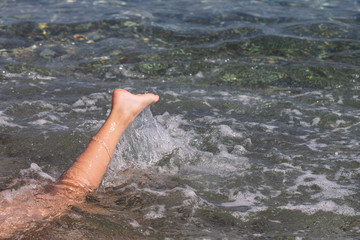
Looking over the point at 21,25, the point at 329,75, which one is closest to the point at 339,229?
the point at 329,75

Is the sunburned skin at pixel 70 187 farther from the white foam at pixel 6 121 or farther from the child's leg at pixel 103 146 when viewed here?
the white foam at pixel 6 121

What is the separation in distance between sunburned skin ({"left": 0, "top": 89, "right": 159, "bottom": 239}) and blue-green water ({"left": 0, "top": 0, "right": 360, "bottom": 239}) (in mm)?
115

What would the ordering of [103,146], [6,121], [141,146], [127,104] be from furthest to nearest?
[6,121]
[141,146]
[127,104]
[103,146]

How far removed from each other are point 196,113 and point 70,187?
7.52 feet

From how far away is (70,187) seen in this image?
11.1 ft

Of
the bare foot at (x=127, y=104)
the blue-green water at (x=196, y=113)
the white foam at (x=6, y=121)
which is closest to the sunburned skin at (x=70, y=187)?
the bare foot at (x=127, y=104)

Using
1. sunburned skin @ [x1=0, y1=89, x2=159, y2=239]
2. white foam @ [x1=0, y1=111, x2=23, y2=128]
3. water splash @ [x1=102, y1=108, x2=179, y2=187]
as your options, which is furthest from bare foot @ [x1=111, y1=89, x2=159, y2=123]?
white foam @ [x1=0, y1=111, x2=23, y2=128]

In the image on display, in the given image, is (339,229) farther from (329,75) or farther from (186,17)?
(186,17)

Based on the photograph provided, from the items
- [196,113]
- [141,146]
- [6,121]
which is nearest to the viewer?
[141,146]

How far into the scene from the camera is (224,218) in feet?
10.8

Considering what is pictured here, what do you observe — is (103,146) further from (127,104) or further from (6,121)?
(6,121)

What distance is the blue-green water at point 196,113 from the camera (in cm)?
333

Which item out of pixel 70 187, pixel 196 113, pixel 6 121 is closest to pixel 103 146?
pixel 70 187

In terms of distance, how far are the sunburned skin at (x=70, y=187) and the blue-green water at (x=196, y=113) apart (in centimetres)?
11
